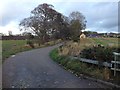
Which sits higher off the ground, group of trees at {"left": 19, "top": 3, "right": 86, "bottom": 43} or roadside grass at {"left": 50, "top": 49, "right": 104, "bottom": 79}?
group of trees at {"left": 19, "top": 3, "right": 86, "bottom": 43}

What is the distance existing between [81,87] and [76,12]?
212ft

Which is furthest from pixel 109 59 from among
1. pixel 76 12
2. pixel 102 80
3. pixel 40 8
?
pixel 76 12

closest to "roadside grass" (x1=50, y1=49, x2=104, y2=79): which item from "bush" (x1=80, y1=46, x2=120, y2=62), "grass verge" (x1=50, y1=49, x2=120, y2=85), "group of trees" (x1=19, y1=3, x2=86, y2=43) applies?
"grass verge" (x1=50, y1=49, x2=120, y2=85)

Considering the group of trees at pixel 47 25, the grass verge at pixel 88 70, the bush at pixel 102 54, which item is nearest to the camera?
the grass verge at pixel 88 70

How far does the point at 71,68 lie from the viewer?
1472 centimetres

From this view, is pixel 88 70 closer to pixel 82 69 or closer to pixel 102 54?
pixel 82 69

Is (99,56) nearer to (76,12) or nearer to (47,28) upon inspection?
(47,28)

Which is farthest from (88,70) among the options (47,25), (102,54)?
(47,25)

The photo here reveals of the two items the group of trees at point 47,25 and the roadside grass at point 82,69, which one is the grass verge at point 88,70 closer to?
the roadside grass at point 82,69

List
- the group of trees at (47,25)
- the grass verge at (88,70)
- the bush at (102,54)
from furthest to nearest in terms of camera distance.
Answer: the group of trees at (47,25), the bush at (102,54), the grass verge at (88,70)

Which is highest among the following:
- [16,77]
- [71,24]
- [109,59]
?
[71,24]

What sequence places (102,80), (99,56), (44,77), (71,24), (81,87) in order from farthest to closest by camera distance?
(71,24)
(99,56)
(44,77)
(102,80)
(81,87)

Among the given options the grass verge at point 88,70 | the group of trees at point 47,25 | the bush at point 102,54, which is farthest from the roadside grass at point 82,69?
the group of trees at point 47,25

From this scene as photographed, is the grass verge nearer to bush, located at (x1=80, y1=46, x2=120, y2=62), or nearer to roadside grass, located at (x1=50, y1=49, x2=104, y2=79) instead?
roadside grass, located at (x1=50, y1=49, x2=104, y2=79)
